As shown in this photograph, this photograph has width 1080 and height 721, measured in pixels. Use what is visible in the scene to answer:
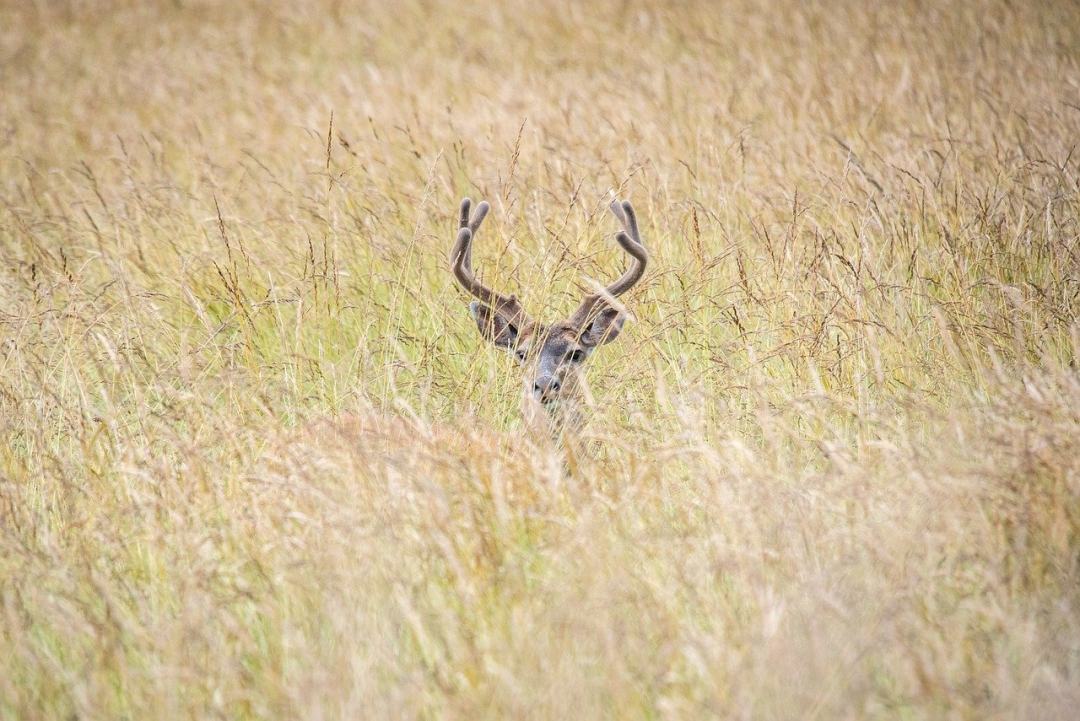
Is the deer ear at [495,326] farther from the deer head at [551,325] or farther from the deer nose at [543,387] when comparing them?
the deer nose at [543,387]

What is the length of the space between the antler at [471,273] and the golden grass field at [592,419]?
0.18 metres

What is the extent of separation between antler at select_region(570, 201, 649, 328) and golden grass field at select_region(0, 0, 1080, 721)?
233 mm

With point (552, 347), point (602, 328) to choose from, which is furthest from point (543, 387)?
point (602, 328)

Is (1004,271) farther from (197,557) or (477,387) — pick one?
(197,557)

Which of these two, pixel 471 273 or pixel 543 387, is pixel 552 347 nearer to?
pixel 543 387

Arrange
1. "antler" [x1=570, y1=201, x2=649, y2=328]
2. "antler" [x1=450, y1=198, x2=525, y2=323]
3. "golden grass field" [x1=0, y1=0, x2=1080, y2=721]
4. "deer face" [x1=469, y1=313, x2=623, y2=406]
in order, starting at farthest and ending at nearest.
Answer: "antler" [x1=450, y1=198, x2=525, y2=323]
"antler" [x1=570, y1=201, x2=649, y2=328]
"deer face" [x1=469, y1=313, x2=623, y2=406]
"golden grass field" [x1=0, y1=0, x2=1080, y2=721]

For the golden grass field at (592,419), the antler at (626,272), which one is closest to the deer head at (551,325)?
the antler at (626,272)

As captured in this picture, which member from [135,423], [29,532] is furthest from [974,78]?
[29,532]

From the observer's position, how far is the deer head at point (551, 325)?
4891mm

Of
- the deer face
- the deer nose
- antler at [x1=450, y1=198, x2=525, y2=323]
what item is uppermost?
antler at [x1=450, y1=198, x2=525, y2=323]

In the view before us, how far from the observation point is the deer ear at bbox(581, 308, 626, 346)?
5.05 meters

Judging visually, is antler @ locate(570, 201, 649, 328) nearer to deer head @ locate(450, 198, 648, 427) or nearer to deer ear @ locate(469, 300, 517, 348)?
deer head @ locate(450, 198, 648, 427)

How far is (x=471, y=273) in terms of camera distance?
5.19 m

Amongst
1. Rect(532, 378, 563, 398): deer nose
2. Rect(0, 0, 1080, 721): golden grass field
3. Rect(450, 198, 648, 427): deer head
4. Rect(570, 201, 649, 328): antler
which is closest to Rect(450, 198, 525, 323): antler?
Rect(450, 198, 648, 427): deer head
